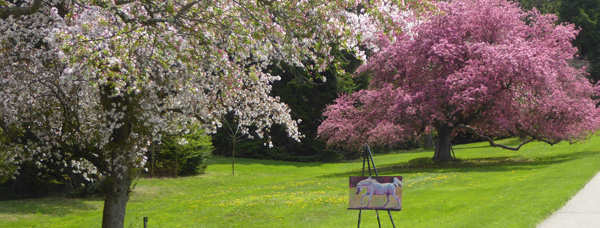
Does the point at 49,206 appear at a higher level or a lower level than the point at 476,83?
lower

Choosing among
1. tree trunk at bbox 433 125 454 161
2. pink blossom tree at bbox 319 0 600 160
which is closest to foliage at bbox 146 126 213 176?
pink blossom tree at bbox 319 0 600 160

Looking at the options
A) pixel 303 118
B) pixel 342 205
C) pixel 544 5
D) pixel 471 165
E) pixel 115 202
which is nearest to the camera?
pixel 115 202

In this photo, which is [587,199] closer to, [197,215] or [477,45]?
[197,215]

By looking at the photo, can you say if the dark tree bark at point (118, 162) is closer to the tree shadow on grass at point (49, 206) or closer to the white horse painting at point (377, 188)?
the white horse painting at point (377, 188)

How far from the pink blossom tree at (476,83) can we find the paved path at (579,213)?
31.6 feet

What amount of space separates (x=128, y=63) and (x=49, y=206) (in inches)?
531

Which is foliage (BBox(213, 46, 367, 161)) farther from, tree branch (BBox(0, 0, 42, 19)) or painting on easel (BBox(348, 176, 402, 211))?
tree branch (BBox(0, 0, 42, 19))

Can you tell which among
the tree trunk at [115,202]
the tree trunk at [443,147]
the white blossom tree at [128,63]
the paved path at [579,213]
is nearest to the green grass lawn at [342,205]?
the paved path at [579,213]

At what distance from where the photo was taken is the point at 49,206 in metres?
19.1

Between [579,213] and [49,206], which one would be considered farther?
[49,206]

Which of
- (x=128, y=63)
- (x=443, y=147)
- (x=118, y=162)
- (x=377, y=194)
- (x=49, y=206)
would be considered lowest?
(x=49, y=206)

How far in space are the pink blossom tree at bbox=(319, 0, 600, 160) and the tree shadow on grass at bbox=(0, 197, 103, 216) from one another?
41.8 feet

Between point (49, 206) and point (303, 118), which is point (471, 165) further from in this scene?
point (303, 118)

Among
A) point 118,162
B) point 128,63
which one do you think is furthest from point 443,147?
point 128,63
